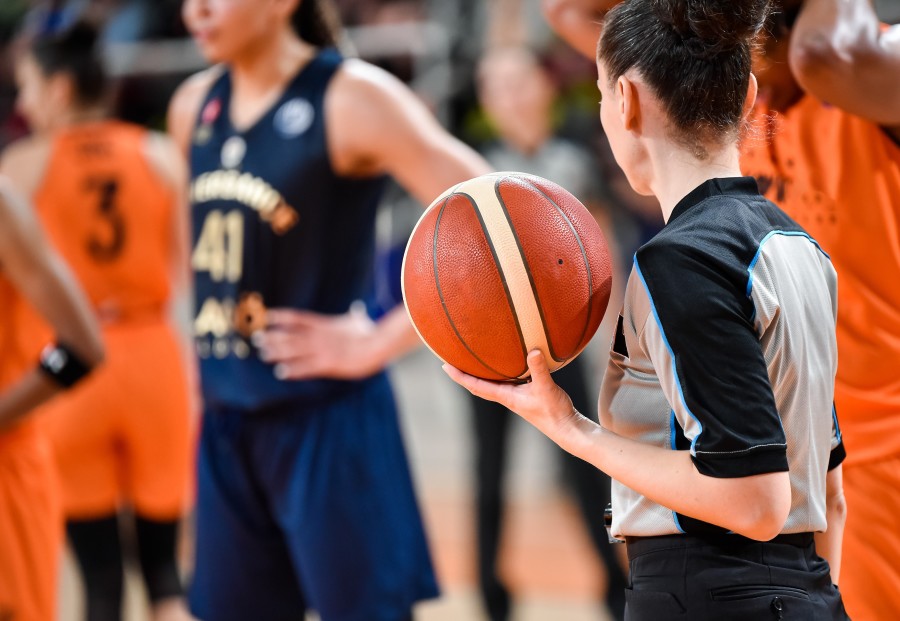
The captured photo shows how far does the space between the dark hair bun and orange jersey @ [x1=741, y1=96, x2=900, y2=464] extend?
0.69 meters

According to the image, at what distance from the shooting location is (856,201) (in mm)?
2334

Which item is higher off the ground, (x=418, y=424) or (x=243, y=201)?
(x=243, y=201)

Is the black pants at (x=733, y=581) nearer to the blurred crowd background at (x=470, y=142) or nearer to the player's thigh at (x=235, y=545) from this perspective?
the player's thigh at (x=235, y=545)

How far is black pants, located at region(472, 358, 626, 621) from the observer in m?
4.49

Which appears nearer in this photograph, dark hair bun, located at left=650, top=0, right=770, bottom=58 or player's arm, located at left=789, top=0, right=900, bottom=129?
dark hair bun, located at left=650, top=0, right=770, bottom=58

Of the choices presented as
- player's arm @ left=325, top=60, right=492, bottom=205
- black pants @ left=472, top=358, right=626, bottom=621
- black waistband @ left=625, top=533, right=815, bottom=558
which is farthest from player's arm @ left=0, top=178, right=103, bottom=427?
black pants @ left=472, top=358, right=626, bottom=621

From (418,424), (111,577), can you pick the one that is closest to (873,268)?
(111,577)

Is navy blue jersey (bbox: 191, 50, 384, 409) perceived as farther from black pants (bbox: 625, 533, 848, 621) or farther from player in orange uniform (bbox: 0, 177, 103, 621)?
black pants (bbox: 625, 533, 848, 621)

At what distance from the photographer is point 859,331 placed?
2.34 metres

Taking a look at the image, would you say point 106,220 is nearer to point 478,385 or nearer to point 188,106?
point 188,106

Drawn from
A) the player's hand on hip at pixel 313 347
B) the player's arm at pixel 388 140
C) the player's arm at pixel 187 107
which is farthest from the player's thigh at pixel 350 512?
the player's arm at pixel 187 107

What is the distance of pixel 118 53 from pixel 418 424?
4.28 metres

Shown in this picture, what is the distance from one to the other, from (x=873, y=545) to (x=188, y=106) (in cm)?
237

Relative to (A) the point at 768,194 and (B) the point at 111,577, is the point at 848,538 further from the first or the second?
(B) the point at 111,577
